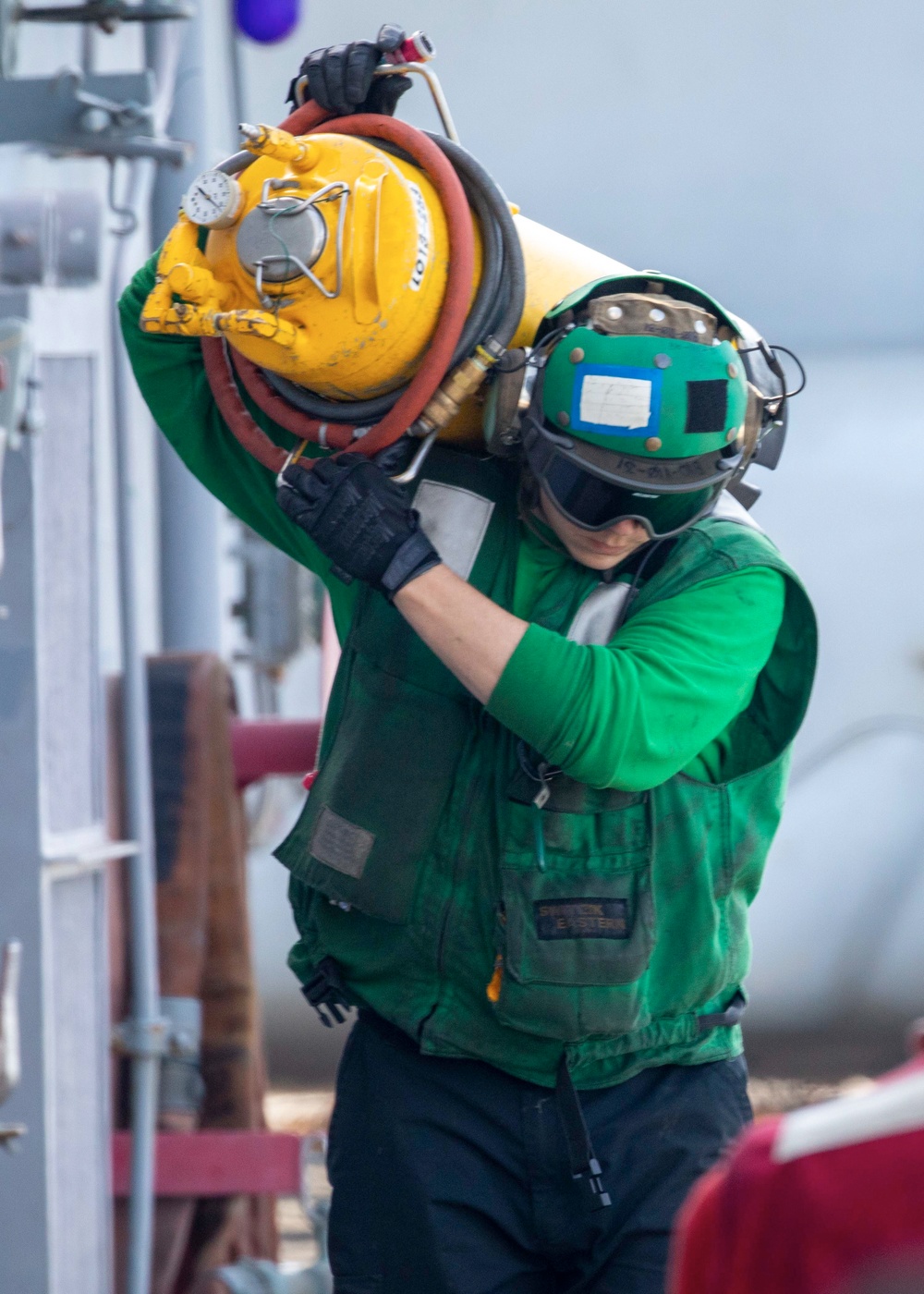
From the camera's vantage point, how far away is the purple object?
3.71 m

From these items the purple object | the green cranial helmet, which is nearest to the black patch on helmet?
the green cranial helmet

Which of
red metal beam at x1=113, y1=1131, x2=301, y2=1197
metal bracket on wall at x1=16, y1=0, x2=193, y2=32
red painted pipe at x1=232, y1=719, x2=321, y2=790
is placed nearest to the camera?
metal bracket on wall at x1=16, y1=0, x2=193, y2=32

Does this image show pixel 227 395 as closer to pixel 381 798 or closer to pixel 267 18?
pixel 381 798

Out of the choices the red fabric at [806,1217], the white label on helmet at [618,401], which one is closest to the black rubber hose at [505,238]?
the white label on helmet at [618,401]

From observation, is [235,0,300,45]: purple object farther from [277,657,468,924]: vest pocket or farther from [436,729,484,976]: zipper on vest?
[436,729,484,976]: zipper on vest

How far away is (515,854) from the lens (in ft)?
4.91

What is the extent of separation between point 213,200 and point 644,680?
22.4 inches

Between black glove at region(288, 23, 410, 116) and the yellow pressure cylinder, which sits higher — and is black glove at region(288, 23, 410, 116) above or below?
above

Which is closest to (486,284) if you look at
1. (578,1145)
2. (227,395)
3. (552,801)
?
(227,395)

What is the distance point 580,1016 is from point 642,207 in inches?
146

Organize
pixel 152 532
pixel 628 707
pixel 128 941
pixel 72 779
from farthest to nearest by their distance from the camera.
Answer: pixel 152 532 → pixel 128 941 → pixel 72 779 → pixel 628 707

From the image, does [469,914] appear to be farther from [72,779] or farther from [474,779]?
[72,779]

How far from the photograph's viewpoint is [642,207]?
477 cm

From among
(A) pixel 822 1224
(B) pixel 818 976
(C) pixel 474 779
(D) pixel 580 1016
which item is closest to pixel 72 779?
(C) pixel 474 779
